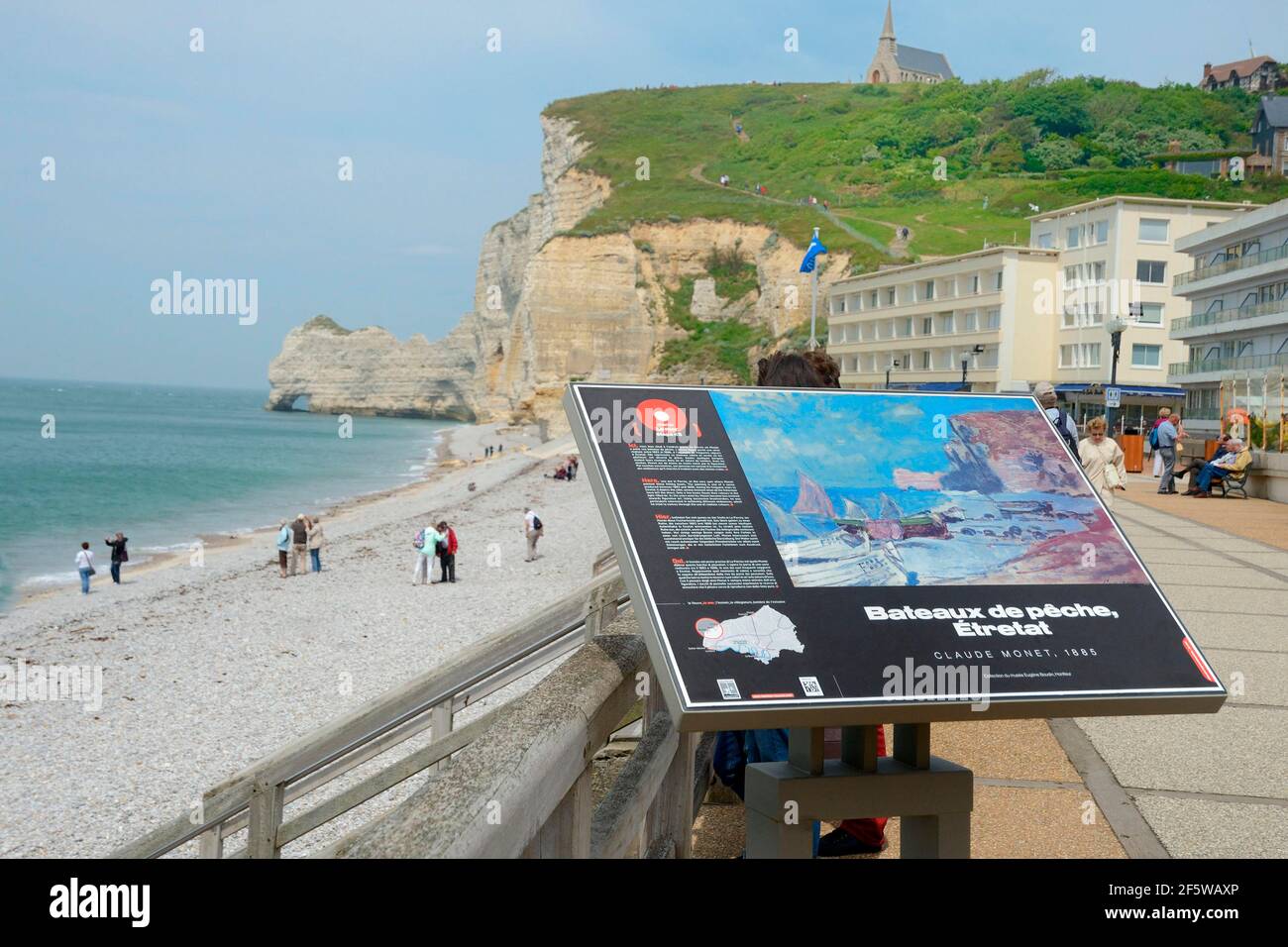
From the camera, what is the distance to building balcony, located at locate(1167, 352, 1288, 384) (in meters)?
43.7

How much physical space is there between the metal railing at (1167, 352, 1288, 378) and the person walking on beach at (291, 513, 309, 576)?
3702cm

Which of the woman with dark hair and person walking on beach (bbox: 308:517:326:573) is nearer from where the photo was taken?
the woman with dark hair

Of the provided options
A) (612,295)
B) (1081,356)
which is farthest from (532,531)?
(612,295)

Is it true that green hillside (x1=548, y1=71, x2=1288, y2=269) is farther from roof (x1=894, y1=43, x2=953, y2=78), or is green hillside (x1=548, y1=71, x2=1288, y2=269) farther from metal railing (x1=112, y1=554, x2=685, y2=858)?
metal railing (x1=112, y1=554, x2=685, y2=858)

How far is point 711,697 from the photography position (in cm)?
217

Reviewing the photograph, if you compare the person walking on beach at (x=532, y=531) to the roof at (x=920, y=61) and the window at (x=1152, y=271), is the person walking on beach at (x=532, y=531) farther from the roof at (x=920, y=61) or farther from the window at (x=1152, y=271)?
the roof at (x=920, y=61)

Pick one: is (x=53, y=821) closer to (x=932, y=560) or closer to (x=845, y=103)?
(x=932, y=560)

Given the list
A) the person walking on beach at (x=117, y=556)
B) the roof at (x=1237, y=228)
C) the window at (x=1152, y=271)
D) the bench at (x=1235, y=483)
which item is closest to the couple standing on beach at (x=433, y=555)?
the person walking on beach at (x=117, y=556)

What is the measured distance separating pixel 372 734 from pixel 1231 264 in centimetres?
5137

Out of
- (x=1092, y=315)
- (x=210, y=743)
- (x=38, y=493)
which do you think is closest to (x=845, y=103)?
(x=1092, y=315)

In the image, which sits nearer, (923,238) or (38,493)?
(38,493)

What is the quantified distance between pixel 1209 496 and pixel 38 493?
6030 cm

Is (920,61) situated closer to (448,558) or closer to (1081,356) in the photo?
(1081,356)

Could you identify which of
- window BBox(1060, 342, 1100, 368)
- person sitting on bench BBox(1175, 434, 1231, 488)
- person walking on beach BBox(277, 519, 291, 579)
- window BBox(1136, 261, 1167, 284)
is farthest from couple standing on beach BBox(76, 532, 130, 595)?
→ window BBox(1136, 261, 1167, 284)
